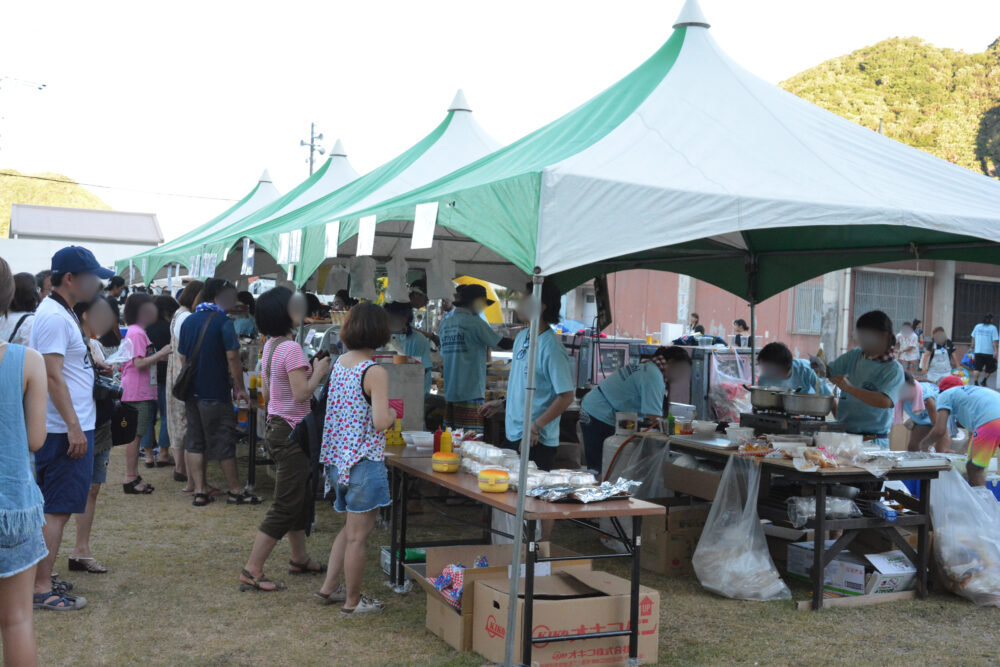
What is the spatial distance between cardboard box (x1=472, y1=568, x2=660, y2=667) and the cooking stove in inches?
94.6

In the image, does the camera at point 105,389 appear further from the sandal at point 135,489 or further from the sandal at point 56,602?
the sandal at point 135,489

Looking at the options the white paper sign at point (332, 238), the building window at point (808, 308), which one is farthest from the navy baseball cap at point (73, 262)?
the building window at point (808, 308)

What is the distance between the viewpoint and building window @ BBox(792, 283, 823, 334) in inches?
954

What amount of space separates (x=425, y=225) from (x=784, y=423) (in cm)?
309

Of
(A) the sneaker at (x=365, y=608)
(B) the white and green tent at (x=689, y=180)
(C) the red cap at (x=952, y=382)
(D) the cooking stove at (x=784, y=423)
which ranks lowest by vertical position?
(A) the sneaker at (x=365, y=608)

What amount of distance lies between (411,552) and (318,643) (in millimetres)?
1164

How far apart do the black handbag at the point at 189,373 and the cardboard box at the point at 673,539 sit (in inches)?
149

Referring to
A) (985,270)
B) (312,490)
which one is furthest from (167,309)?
(985,270)

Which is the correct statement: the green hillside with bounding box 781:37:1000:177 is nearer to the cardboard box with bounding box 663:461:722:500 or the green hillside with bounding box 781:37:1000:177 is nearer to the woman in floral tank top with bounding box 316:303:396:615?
the cardboard box with bounding box 663:461:722:500

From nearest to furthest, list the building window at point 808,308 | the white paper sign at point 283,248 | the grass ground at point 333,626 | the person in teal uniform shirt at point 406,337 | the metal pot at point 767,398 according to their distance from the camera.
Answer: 1. the grass ground at point 333,626
2. the metal pot at point 767,398
3. the white paper sign at point 283,248
4. the person in teal uniform shirt at point 406,337
5. the building window at point 808,308

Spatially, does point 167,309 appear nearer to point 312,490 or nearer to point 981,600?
point 312,490

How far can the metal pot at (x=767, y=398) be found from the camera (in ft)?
20.1

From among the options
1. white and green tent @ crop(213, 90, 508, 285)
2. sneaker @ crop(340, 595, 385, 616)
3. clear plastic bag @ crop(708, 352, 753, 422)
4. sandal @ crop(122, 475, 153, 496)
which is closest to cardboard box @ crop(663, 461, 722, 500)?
sneaker @ crop(340, 595, 385, 616)

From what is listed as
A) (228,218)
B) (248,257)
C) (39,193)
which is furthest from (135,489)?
(39,193)
